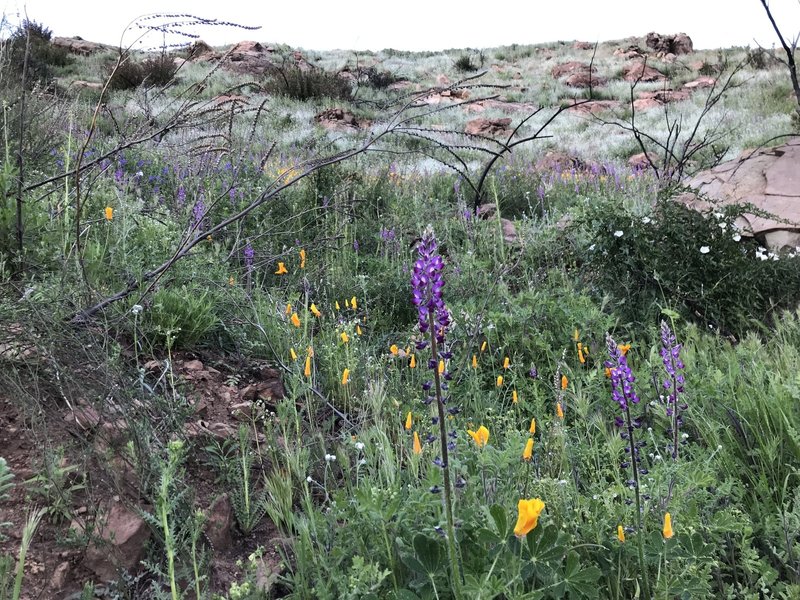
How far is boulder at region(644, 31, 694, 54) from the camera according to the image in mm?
30781

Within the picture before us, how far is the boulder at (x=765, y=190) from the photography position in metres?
4.77

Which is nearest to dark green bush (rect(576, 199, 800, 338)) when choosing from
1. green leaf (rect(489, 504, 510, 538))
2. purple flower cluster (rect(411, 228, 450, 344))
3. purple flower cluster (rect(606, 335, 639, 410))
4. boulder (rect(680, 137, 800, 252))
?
boulder (rect(680, 137, 800, 252))

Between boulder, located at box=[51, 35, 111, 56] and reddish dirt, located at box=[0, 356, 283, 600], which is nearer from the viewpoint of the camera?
reddish dirt, located at box=[0, 356, 283, 600]

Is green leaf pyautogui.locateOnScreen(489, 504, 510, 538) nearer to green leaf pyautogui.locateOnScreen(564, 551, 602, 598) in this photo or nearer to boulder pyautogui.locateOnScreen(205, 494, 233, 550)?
green leaf pyautogui.locateOnScreen(564, 551, 602, 598)

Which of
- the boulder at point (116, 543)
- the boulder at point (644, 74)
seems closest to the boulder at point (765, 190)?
the boulder at point (116, 543)

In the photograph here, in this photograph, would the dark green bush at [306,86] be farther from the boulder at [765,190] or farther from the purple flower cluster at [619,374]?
the purple flower cluster at [619,374]

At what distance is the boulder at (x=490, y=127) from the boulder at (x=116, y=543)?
14810 millimetres

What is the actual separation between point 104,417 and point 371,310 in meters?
2.07

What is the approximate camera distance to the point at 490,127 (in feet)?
51.1

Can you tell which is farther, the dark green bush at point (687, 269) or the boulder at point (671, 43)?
the boulder at point (671, 43)

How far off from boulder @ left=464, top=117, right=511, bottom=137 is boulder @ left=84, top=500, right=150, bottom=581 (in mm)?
14810

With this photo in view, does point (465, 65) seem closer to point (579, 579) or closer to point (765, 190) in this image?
point (765, 190)

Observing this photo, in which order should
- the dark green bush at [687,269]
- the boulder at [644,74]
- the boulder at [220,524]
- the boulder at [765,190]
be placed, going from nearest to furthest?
1. the boulder at [220,524]
2. the dark green bush at [687,269]
3. the boulder at [765,190]
4. the boulder at [644,74]

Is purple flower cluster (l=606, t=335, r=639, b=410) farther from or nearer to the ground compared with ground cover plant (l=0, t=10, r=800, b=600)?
farther from the ground
